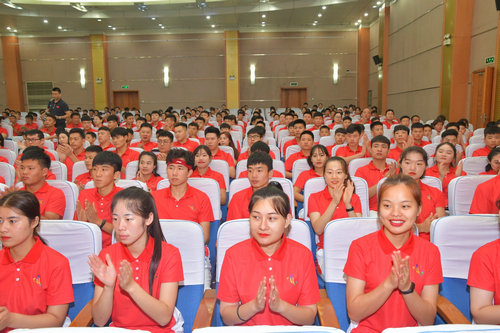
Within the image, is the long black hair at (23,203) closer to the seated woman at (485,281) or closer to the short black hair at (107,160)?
the short black hair at (107,160)

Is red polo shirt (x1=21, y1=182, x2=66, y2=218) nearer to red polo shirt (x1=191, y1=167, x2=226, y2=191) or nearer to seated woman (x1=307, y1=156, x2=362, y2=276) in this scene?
red polo shirt (x1=191, y1=167, x2=226, y2=191)

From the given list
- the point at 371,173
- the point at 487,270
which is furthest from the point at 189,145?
the point at 487,270

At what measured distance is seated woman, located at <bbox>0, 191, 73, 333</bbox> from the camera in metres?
1.86

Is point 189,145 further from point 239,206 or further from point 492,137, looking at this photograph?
point 492,137

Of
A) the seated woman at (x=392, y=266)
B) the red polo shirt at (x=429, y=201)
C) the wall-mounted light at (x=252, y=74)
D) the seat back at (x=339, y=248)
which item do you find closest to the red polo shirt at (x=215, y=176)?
the red polo shirt at (x=429, y=201)

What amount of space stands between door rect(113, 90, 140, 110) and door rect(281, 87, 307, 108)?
7.08m

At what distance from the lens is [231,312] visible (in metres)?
1.83

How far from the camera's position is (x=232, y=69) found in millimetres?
18172

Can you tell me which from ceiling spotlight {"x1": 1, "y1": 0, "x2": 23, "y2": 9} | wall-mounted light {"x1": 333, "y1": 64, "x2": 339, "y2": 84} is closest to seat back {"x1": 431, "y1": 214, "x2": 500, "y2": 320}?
ceiling spotlight {"x1": 1, "y1": 0, "x2": 23, "y2": 9}

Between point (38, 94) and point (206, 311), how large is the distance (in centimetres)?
1977

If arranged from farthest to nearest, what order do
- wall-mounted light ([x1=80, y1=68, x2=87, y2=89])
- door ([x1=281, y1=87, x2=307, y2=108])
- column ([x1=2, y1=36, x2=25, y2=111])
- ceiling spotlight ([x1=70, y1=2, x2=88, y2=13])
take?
door ([x1=281, y1=87, x2=307, y2=108]) → wall-mounted light ([x1=80, y1=68, x2=87, y2=89]) → column ([x1=2, y1=36, x2=25, y2=111]) → ceiling spotlight ([x1=70, y1=2, x2=88, y2=13])

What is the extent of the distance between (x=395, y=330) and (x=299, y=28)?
18.6 metres

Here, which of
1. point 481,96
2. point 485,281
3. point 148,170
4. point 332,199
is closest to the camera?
point 485,281

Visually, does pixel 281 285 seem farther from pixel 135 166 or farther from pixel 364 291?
pixel 135 166
